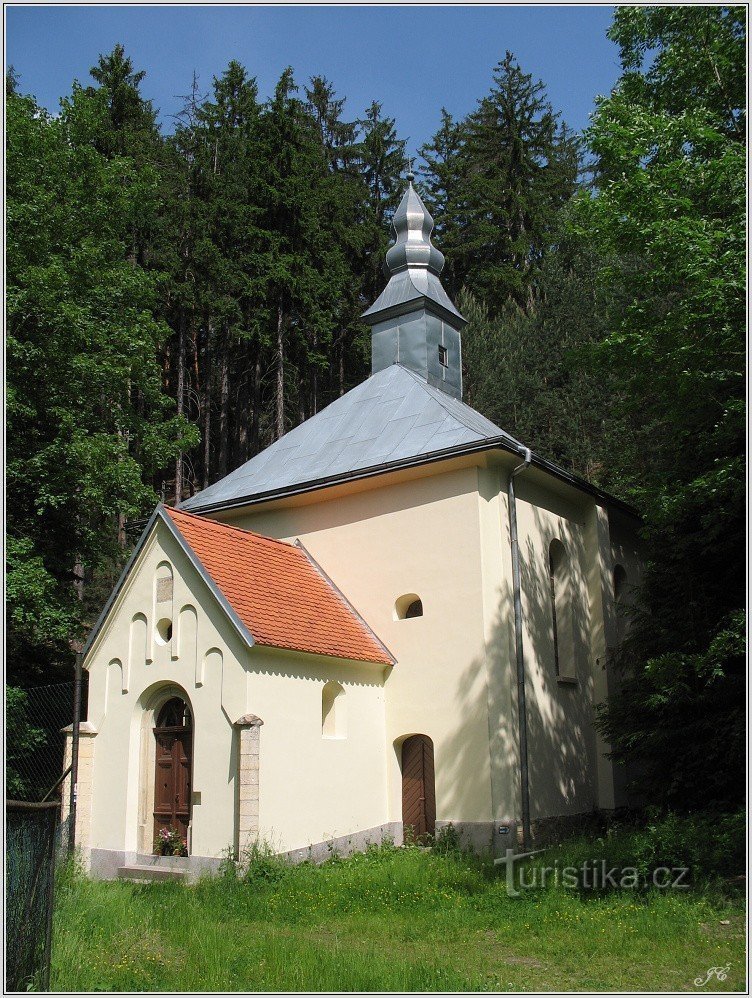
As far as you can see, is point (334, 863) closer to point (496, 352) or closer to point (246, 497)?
point (246, 497)

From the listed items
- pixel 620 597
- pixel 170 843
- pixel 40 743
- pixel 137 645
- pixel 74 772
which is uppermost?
pixel 620 597

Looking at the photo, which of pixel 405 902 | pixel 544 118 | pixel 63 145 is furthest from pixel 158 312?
pixel 405 902

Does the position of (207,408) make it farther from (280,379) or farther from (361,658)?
(361,658)

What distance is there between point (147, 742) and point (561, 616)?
24.4ft

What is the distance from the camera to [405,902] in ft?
34.3

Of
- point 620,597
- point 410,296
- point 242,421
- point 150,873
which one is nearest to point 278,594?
point 150,873

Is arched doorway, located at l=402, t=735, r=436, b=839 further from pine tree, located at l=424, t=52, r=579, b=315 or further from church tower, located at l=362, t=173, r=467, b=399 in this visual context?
pine tree, located at l=424, t=52, r=579, b=315

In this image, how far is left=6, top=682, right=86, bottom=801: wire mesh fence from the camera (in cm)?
1559

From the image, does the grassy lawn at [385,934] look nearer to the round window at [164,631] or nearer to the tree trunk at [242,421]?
the round window at [164,631]

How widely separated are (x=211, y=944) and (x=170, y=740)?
5.18m

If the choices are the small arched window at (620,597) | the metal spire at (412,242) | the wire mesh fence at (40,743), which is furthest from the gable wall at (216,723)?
the metal spire at (412,242)

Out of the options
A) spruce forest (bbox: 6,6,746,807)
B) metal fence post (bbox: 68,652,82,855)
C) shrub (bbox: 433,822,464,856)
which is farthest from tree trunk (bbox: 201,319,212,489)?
shrub (bbox: 433,822,464,856)

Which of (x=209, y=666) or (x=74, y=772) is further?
(x=74, y=772)

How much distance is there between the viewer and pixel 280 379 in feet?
91.3
